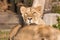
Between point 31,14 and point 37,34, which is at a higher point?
point 37,34

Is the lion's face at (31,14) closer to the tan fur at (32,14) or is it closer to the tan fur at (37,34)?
the tan fur at (32,14)

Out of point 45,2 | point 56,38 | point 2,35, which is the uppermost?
point 56,38

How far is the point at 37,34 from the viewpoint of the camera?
7.05ft

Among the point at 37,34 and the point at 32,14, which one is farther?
the point at 32,14

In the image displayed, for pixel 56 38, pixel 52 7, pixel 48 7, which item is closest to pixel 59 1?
pixel 52 7

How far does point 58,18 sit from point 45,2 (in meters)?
0.64

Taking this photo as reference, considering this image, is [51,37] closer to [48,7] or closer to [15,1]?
[48,7]

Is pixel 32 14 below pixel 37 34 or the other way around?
below

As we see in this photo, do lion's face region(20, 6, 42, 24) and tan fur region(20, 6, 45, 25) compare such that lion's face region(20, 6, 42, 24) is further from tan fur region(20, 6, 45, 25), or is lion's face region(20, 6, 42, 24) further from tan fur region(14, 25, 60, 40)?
tan fur region(14, 25, 60, 40)

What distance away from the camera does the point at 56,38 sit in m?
2.22

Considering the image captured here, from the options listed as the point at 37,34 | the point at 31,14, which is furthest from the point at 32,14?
the point at 37,34

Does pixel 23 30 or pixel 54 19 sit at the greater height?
pixel 23 30

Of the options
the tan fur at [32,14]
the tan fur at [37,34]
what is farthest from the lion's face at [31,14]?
the tan fur at [37,34]

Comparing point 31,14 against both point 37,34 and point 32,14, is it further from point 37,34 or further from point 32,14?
point 37,34
